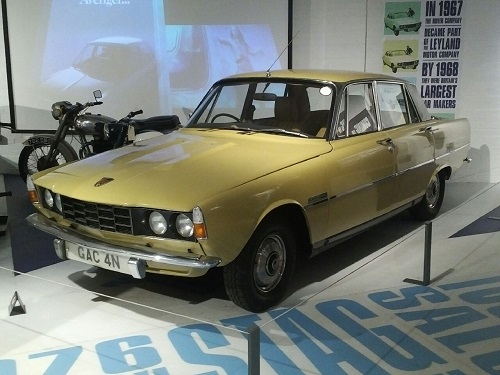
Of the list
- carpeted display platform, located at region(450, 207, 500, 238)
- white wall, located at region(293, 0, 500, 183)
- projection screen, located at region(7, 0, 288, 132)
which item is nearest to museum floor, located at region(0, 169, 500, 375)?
carpeted display platform, located at region(450, 207, 500, 238)

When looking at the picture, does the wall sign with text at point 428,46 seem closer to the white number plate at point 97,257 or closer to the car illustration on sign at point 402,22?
the car illustration on sign at point 402,22

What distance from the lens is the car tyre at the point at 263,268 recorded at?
3.18m

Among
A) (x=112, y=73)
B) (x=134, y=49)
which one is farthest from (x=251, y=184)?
(x=112, y=73)

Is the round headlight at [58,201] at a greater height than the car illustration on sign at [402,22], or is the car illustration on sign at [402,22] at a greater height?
the car illustration on sign at [402,22]

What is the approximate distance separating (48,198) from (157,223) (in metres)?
1.01

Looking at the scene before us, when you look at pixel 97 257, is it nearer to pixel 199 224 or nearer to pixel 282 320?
pixel 199 224

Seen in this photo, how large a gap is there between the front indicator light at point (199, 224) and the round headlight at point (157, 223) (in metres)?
0.23

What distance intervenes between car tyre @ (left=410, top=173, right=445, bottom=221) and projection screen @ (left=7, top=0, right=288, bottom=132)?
2.96m

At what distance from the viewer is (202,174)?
3.24m

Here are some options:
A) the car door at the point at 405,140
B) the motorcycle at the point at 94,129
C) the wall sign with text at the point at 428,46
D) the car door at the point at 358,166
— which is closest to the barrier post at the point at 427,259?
the car door at the point at 358,166

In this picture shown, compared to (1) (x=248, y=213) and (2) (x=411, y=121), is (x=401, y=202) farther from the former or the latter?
(1) (x=248, y=213)

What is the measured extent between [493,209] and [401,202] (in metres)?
1.74

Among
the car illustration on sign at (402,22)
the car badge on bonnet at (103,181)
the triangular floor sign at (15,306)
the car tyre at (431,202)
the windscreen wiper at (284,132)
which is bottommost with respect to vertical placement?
the triangular floor sign at (15,306)

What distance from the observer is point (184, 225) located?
2.98 meters
